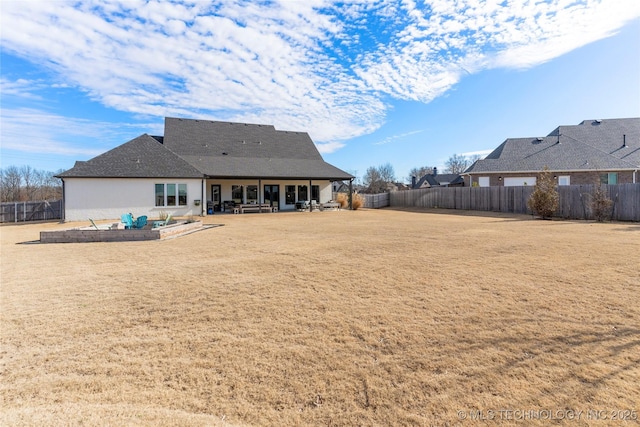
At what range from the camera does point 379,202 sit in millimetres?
33125

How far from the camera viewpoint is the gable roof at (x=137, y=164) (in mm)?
18891

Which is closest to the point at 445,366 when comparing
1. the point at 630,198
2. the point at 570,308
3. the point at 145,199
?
the point at 570,308

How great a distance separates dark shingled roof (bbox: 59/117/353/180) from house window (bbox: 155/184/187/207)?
2.45 feet

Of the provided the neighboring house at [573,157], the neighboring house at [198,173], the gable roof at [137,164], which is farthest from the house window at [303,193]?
the neighboring house at [573,157]

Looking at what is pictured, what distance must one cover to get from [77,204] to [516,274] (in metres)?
21.9

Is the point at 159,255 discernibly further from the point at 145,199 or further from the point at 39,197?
the point at 39,197

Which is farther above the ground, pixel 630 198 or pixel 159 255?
pixel 630 198

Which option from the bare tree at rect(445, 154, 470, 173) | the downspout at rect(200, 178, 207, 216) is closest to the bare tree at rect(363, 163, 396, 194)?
the bare tree at rect(445, 154, 470, 173)

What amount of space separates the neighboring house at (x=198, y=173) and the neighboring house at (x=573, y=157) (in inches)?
546

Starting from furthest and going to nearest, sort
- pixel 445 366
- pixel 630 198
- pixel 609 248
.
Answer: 1. pixel 630 198
2. pixel 609 248
3. pixel 445 366

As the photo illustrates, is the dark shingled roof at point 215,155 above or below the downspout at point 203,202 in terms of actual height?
above

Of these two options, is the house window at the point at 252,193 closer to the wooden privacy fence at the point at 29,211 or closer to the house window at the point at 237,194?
the house window at the point at 237,194

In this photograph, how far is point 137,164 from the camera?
2005 cm

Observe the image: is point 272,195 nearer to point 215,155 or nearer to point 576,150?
point 215,155
